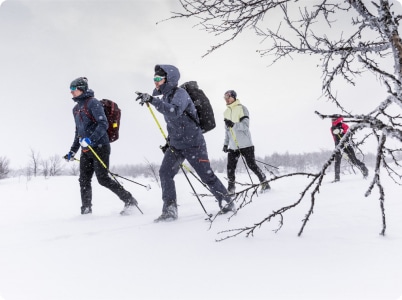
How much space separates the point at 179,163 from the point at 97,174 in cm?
143

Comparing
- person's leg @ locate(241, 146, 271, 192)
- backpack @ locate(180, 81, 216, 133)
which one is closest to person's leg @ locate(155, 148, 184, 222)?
backpack @ locate(180, 81, 216, 133)

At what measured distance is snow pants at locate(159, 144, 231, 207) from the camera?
3.52 m

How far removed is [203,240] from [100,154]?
2.59 metres

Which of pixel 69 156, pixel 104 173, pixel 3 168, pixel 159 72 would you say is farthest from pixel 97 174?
pixel 3 168

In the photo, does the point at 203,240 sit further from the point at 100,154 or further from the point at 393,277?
the point at 100,154

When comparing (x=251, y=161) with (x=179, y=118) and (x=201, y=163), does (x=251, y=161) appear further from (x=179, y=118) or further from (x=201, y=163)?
(x=179, y=118)

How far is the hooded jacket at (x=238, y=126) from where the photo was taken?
6.05m

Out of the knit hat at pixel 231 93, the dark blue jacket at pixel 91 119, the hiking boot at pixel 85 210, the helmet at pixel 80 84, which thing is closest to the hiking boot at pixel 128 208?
the hiking boot at pixel 85 210

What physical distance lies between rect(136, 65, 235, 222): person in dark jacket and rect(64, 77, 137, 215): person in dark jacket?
1.13 metres

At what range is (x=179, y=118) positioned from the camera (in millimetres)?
3414

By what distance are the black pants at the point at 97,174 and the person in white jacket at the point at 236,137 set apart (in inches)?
98.1

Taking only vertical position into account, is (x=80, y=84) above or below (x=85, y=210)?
above

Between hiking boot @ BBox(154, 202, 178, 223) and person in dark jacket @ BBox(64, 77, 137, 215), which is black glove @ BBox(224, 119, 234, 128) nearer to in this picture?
person in dark jacket @ BBox(64, 77, 137, 215)

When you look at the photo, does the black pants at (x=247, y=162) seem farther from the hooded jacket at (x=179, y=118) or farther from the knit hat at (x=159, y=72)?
the knit hat at (x=159, y=72)
